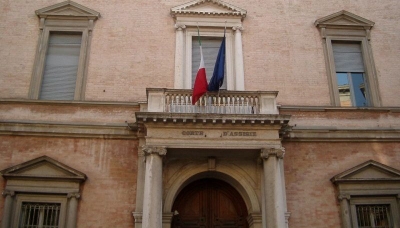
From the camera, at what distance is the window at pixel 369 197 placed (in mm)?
12070

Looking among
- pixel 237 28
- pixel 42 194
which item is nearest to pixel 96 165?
pixel 42 194

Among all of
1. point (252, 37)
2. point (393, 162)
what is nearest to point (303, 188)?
point (393, 162)

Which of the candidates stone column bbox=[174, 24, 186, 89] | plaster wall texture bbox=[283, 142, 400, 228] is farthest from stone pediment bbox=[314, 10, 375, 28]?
stone column bbox=[174, 24, 186, 89]

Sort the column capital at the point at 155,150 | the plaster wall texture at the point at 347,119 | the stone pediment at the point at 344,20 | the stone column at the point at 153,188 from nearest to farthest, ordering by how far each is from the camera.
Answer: the stone column at the point at 153,188 → the column capital at the point at 155,150 → the plaster wall texture at the point at 347,119 → the stone pediment at the point at 344,20

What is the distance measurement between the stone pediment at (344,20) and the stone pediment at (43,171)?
342 inches

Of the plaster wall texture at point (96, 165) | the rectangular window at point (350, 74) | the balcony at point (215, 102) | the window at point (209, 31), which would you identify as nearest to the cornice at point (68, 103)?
the plaster wall texture at point (96, 165)

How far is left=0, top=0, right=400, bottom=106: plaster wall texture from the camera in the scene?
13305 millimetres

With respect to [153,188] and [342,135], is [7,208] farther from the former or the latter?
[342,135]

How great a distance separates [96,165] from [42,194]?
4.99ft

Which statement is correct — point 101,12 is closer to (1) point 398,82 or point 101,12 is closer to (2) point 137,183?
(2) point 137,183

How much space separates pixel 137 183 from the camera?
11.9 metres

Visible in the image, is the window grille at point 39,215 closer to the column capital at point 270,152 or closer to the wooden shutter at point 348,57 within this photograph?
the column capital at point 270,152

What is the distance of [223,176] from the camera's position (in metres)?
12.4

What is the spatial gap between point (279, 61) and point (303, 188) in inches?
156
